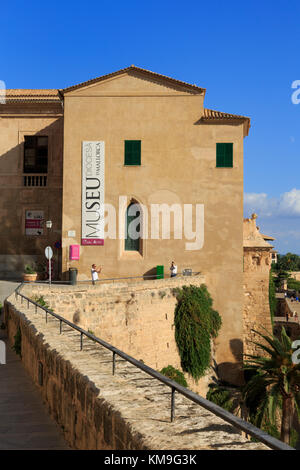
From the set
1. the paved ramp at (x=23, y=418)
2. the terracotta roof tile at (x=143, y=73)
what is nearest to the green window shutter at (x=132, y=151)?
the terracotta roof tile at (x=143, y=73)

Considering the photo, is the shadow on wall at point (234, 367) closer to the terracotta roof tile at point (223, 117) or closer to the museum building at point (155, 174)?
the museum building at point (155, 174)

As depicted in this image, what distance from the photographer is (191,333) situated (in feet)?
60.9

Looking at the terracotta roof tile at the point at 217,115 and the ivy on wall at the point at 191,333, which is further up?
the terracotta roof tile at the point at 217,115

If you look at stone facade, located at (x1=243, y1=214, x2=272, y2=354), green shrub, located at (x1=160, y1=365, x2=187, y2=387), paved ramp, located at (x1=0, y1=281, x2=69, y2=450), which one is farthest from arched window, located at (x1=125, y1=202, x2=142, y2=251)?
paved ramp, located at (x1=0, y1=281, x2=69, y2=450)

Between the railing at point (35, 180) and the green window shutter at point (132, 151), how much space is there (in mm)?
5806

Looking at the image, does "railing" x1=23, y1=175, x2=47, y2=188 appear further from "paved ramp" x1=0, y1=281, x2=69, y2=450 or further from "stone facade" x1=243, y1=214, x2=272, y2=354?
"paved ramp" x1=0, y1=281, x2=69, y2=450

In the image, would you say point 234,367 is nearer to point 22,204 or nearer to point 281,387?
point 281,387

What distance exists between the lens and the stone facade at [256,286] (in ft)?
82.0

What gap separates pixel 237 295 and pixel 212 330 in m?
2.22

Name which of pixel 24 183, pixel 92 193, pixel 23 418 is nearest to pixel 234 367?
pixel 92 193

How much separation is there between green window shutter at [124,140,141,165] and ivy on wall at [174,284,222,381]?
7.08 m

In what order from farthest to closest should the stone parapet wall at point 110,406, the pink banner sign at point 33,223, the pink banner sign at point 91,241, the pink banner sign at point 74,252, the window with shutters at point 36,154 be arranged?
the window with shutters at point 36,154, the pink banner sign at point 33,223, the pink banner sign at point 91,241, the pink banner sign at point 74,252, the stone parapet wall at point 110,406

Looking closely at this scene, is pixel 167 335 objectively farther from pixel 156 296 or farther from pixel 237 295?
pixel 237 295

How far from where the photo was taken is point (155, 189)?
21328 mm
